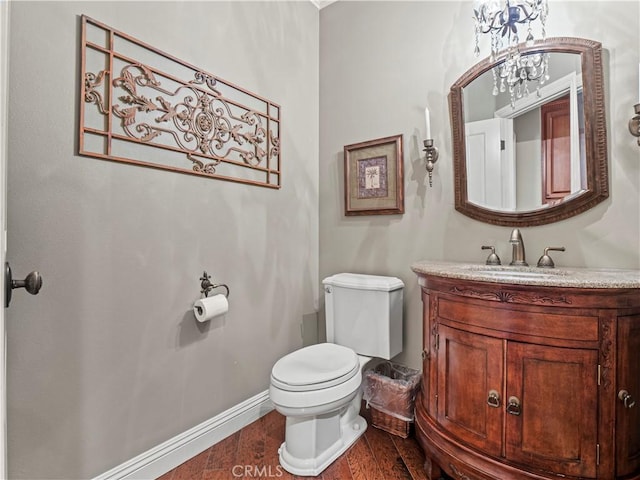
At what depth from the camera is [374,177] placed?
2.23 metres

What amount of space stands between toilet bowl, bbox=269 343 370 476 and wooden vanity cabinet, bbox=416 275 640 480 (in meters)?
0.48

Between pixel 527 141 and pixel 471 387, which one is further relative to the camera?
pixel 527 141

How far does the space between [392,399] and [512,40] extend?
1979 mm

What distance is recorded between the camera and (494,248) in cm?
177

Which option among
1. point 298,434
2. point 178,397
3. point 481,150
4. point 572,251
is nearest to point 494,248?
point 572,251

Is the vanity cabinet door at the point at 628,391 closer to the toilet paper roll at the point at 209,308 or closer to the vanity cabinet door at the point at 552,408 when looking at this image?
the vanity cabinet door at the point at 552,408

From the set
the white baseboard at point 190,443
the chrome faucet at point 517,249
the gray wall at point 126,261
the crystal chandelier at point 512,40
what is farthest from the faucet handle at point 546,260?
the white baseboard at point 190,443

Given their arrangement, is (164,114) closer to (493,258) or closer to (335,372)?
(335,372)

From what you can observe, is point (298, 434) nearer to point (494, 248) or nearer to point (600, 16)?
point (494, 248)

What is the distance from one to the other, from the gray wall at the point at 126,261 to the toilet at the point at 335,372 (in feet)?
1.35

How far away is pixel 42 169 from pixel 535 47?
2223 mm

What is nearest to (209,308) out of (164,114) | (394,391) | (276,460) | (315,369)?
(315,369)

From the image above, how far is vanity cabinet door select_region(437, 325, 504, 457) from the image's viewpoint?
1.28 m

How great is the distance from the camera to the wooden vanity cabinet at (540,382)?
113 cm
